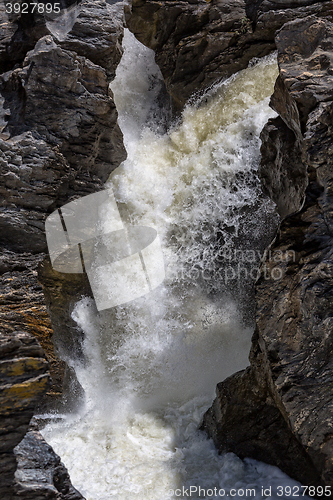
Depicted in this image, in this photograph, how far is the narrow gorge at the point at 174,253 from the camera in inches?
109

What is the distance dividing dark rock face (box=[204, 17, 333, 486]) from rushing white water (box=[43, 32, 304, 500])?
0.84 m

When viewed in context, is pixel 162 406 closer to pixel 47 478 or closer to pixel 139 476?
pixel 139 476

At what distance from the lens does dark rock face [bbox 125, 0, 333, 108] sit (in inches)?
194

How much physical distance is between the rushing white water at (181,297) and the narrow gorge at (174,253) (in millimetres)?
21

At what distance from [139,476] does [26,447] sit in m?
1.27

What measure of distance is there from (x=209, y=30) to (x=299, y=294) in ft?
12.7

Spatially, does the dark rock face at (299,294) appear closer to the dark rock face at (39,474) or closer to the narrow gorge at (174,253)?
the narrow gorge at (174,253)

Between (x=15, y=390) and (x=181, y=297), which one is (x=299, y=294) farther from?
(x=181, y=297)

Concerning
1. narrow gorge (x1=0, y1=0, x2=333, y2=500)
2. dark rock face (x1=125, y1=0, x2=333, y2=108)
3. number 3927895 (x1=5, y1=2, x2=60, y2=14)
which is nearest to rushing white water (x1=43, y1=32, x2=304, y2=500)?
narrow gorge (x1=0, y1=0, x2=333, y2=500)

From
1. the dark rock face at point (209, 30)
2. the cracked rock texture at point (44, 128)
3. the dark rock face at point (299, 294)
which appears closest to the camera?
the dark rock face at point (299, 294)

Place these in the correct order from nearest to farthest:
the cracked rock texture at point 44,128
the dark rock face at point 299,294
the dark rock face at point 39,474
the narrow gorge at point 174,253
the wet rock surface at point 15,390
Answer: the wet rock surface at point 15,390 → the dark rock face at point 39,474 → the dark rock face at point 299,294 → the narrow gorge at point 174,253 → the cracked rock texture at point 44,128

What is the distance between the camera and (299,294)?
9.09 ft

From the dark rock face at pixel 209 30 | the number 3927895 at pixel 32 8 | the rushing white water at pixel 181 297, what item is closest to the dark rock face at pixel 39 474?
the rushing white water at pixel 181 297

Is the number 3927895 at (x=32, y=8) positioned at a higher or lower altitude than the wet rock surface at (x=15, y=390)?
higher
